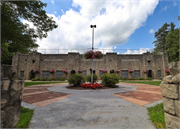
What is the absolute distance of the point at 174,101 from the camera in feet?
5.96

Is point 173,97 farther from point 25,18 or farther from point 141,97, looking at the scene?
point 25,18

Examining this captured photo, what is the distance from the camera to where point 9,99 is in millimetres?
1617

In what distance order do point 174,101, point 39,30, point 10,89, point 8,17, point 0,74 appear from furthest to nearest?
1. point 39,30
2. point 8,17
3. point 174,101
4. point 10,89
5. point 0,74

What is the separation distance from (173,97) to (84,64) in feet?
71.1

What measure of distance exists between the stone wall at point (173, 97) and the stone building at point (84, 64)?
20.8m

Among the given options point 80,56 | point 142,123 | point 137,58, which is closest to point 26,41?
point 142,123

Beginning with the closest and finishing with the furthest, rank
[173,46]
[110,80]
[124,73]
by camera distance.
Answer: [110,80] < [124,73] < [173,46]

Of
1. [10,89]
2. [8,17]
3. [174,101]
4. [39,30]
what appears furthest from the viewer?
[39,30]

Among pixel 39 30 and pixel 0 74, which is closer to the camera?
pixel 0 74

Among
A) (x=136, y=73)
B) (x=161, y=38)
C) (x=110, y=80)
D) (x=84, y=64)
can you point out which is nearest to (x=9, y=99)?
(x=110, y=80)

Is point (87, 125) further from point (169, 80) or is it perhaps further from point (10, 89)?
point (169, 80)

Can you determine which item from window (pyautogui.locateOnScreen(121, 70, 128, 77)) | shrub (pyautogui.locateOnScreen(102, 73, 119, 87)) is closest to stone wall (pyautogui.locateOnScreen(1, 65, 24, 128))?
shrub (pyautogui.locateOnScreen(102, 73, 119, 87))

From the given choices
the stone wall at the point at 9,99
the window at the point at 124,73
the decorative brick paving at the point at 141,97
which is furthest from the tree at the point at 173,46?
the stone wall at the point at 9,99

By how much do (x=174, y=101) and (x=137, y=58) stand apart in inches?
946
